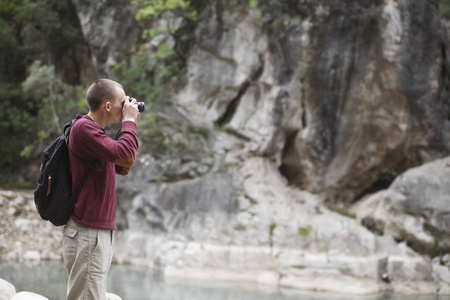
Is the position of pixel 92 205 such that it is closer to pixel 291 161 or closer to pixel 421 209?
pixel 421 209

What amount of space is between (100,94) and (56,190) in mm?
604

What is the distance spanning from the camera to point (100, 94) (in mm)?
2590

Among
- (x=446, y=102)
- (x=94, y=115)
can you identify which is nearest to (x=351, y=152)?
(x=446, y=102)

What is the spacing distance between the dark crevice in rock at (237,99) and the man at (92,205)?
9.73m

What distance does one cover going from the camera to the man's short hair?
8.49 feet

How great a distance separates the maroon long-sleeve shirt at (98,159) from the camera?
2422 mm

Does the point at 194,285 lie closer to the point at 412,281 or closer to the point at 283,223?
the point at 283,223

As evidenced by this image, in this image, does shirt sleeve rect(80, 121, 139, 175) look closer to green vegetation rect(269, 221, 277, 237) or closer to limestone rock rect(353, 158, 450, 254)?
green vegetation rect(269, 221, 277, 237)

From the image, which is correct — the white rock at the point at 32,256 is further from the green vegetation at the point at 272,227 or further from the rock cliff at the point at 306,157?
the green vegetation at the point at 272,227

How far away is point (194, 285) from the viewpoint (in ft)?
30.9

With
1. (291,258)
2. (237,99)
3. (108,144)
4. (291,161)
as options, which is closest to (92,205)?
(108,144)

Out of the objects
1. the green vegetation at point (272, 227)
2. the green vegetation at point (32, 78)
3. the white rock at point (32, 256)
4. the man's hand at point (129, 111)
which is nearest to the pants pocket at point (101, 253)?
the man's hand at point (129, 111)

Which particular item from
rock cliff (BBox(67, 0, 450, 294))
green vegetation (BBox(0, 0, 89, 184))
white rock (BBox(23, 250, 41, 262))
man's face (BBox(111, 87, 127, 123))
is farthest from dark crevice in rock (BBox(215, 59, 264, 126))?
man's face (BBox(111, 87, 127, 123))

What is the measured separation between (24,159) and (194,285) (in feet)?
28.0
